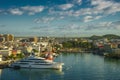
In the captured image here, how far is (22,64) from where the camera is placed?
53.6 ft

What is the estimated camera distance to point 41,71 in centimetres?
1525

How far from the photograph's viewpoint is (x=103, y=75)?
13297 millimetres

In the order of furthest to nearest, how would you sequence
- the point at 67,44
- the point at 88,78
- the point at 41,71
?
1. the point at 67,44
2. the point at 41,71
3. the point at 88,78

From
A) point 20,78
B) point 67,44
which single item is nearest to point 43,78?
point 20,78

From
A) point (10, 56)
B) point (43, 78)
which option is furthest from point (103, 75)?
point (10, 56)

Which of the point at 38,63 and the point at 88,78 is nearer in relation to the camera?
the point at 88,78

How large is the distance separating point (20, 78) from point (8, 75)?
2.56 feet

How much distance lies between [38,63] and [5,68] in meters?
1.58

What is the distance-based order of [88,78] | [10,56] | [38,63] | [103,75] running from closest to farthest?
[88,78] < [103,75] < [38,63] < [10,56]

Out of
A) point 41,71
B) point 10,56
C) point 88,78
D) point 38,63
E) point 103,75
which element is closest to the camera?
point 88,78

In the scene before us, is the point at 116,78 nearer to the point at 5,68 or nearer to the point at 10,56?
the point at 5,68

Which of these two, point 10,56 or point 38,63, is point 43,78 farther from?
point 10,56

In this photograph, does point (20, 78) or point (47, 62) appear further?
point (47, 62)

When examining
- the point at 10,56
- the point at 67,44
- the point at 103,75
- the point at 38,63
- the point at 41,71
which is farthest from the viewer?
the point at 67,44
